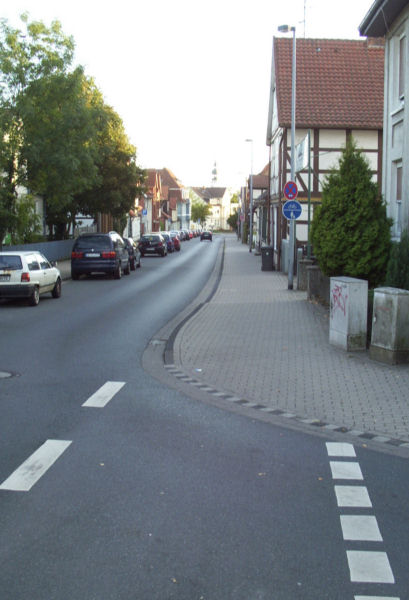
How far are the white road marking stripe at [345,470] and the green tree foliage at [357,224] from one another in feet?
34.4

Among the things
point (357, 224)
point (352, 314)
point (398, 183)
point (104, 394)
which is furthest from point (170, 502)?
point (398, 183)

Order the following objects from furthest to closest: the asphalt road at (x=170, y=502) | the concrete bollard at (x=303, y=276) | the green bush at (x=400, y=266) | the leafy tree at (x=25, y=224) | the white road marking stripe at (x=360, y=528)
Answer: the leafy tree at (x=25, y=224), the concrete bollard at (x=303, y=276), the green bush at (x=400, y=266), the white road marking stripe at (x=360, y=528), the asphalt road at (x=170, y=502)

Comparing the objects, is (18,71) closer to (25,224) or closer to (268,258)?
(25,224)

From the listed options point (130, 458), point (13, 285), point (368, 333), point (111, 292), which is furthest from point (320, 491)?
point (111, 292)

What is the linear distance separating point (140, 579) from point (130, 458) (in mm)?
2281

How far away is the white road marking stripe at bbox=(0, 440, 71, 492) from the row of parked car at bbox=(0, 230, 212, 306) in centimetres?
1249

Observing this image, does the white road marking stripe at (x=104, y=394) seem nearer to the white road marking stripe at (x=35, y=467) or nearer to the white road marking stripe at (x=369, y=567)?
the white road marking stripe at (x=35, y=467)

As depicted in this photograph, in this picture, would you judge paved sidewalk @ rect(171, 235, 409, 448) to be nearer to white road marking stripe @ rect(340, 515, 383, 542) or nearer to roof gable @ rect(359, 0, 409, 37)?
white road marking stripe @ rect(340, 515, 383, 542)

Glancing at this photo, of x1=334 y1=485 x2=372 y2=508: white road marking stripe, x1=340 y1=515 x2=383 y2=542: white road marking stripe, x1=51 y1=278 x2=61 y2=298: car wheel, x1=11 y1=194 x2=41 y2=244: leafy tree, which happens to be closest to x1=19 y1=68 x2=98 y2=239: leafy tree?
x1=11 y1=194 x2=41 y2=244: leafy tree

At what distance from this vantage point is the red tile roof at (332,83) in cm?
3334

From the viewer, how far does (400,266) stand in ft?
42.6

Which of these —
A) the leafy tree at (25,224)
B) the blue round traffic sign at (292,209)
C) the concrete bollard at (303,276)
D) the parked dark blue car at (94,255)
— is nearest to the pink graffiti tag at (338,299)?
the blue round traffic sign at (292,209)

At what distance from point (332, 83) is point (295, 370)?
27.5 metres

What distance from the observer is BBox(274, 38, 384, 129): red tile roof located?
33.3m
